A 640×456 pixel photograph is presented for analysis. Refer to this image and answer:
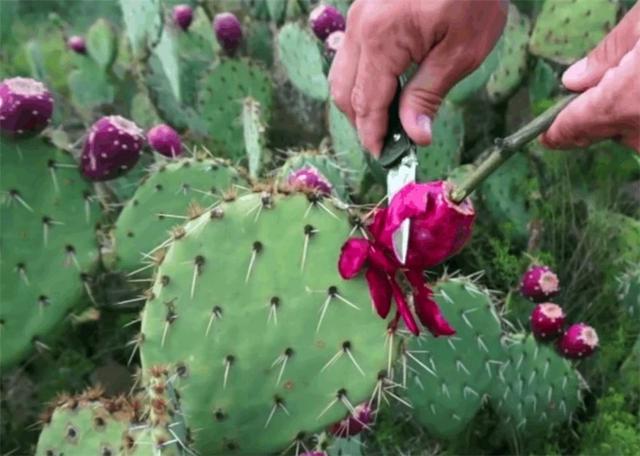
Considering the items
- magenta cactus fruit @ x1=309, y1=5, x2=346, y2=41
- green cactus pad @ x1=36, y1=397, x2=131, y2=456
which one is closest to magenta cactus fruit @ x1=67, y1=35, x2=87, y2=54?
magenta cactus fruit @ x1=309, y1=5, x2=346, y2=41

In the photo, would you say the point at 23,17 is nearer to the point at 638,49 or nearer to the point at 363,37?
the point at 363,37

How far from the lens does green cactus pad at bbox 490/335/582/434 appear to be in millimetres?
2217

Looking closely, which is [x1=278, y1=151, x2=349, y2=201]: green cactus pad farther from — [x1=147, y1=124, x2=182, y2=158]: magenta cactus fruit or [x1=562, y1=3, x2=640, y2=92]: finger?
[x1=562, y1=3, x2=640, y2=92]: finger

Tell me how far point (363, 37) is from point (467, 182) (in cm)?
33

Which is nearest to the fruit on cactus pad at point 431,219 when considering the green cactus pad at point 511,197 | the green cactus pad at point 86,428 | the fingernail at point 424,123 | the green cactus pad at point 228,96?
the fingernail at point 424,123

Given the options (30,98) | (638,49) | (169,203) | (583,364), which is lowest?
(583,364)

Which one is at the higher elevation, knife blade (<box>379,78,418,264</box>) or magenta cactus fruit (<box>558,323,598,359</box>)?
knife blade (<box>379,78,418,264</box>)

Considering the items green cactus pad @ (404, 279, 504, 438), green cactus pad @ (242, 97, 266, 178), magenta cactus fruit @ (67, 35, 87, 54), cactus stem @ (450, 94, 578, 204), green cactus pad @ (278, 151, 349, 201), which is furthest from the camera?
magenta cactus fruit @ (67, 35, 87, 54)

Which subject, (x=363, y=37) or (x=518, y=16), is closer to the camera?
Answer: (x=363, y=37)

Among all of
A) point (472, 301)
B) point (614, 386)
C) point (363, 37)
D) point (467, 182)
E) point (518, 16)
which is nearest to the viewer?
point (467, 182)

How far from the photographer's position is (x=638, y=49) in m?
1.21

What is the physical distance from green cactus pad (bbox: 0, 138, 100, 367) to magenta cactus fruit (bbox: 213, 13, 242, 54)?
1030 millimetres

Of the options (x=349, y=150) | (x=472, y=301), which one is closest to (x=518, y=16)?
(x=349, y=150)

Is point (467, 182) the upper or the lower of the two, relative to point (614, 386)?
upper
